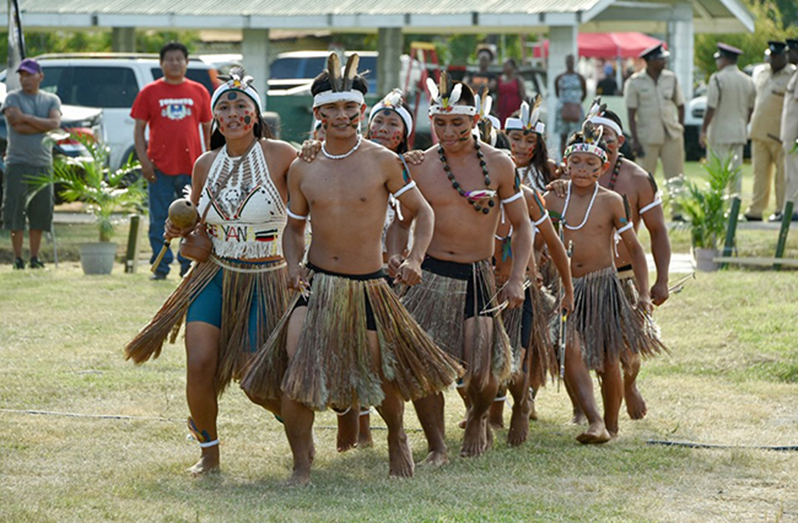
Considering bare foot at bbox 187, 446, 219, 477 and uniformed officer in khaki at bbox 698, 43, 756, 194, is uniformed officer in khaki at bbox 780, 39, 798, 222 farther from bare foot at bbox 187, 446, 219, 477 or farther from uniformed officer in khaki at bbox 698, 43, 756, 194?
bare foot at bbox 187, 446, 219, 477

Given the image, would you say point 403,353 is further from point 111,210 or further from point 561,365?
point 111,210

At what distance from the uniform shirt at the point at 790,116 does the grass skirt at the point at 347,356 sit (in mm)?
9378

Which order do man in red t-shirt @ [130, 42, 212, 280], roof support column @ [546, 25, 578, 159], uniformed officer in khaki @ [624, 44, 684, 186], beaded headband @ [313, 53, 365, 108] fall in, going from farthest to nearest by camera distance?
roof support column @ [546, 25, 578, 159], uniformed officer in khaki @ [624, 44, 684, 186], man in red t-shirt @ [130, 42, 212, 280], beaded headband @ [313, 53, 365, 108]

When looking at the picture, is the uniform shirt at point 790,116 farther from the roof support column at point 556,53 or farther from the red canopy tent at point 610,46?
the red canopy tent at point 610,46

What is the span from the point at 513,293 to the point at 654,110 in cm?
992

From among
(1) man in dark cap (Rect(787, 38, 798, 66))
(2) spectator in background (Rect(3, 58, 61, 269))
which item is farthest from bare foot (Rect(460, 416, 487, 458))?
(1) man in dark cap (Rect(787, 38, 798, 66))

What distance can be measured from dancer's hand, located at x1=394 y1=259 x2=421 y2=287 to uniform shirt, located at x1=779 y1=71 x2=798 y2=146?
375 inches

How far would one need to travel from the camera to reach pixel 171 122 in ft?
37.5

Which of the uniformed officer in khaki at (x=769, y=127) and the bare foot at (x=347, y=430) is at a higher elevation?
the uniformed officer in khaki at (x=769, y=127)

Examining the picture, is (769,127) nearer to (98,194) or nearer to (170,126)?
(170,126)

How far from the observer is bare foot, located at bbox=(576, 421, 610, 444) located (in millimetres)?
6586

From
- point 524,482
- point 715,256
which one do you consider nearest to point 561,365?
point 524,482

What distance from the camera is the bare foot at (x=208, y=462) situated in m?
5.92

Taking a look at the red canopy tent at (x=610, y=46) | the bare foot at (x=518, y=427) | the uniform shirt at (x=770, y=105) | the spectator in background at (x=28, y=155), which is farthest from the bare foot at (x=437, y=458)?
the red canopy tent at (x=610, y=46)
